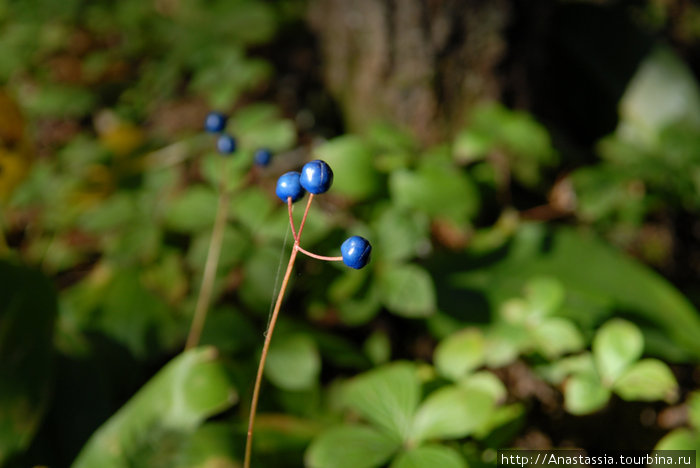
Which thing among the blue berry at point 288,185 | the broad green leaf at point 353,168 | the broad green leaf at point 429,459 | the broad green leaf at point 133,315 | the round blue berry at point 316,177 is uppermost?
the round blue berry at point 316,177

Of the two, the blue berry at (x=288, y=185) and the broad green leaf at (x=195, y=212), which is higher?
the blue berry at (x=288, y=185)

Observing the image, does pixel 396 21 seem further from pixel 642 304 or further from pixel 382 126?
pixel 642 304

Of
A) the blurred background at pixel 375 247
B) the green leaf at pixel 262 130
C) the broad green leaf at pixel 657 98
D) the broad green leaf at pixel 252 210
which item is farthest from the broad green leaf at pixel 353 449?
the broad green leaf at pixel 657 98

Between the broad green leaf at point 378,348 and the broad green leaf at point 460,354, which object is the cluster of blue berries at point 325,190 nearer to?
the broad green leaf at point 460,354

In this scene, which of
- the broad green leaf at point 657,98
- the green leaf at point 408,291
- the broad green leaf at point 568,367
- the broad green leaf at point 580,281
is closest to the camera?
the broad green leaf at point 568,367

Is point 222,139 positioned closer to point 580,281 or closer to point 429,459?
point 429,459

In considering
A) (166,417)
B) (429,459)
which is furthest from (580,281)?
(166,417)

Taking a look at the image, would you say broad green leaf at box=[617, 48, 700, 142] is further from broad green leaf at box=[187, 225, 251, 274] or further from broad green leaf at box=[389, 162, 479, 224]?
broad green leaf at box=[187, 225, 251, 274]
